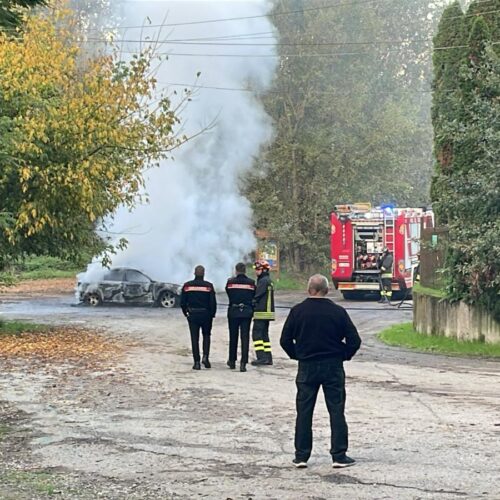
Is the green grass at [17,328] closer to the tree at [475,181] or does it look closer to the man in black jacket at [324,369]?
the tree at [475,181]

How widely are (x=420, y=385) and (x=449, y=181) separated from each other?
19.0 ft

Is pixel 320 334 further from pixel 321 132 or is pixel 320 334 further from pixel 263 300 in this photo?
pixel 321 132

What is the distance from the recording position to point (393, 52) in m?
51.5

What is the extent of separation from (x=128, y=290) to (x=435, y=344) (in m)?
14.1

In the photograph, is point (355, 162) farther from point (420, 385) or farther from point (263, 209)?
point (420, 385)

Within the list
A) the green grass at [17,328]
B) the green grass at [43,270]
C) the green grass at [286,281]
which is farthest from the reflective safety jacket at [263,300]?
the green grass at [43,270]

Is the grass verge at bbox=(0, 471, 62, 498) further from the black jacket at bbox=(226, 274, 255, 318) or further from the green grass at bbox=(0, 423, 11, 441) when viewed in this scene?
the black jacket at bbox=(226, 274, 255, 318)

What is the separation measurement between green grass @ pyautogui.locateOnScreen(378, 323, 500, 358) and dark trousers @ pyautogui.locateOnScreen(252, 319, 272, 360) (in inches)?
158

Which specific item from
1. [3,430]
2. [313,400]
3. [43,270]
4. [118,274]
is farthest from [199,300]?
[43,270]

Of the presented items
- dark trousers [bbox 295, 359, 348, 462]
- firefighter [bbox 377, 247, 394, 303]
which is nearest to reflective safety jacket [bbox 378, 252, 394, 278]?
firefighter [bbox 377, 247, 394, 303]

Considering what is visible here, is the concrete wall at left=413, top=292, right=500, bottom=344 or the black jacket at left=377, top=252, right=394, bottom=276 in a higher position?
the black jacket at left=377, top=252, right=394, bottom=276

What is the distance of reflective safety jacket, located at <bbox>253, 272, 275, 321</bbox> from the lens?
15125 mm

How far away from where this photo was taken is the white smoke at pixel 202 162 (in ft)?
110

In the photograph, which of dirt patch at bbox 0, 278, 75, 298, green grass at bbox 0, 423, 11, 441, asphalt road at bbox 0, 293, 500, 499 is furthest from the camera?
dirt patch at bbox 0, 278, 75, 298
